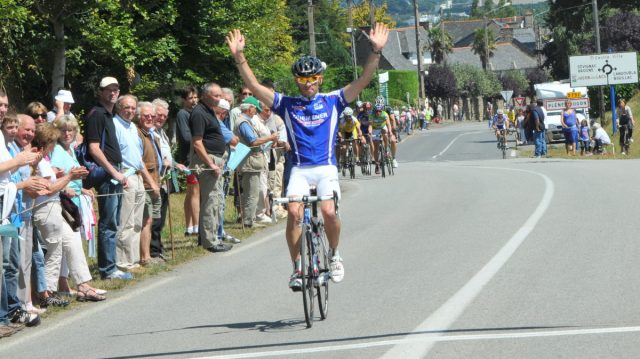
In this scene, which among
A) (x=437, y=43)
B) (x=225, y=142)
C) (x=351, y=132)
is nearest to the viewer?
(x=225, y=142)

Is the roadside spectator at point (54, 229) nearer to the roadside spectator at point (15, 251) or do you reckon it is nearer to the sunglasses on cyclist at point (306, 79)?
the roadside spectator at point (15, 251)

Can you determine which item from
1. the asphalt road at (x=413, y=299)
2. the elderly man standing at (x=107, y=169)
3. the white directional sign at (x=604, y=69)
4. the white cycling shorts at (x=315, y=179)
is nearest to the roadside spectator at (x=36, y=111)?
the elderly man standing at (x=107, y=169)

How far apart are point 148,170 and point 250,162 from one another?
425cm

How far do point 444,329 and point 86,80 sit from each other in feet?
87.2

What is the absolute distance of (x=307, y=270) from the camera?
9.65 metres

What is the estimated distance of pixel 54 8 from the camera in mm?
28828

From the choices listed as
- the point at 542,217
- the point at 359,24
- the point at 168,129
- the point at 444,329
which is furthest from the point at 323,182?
the point at 359,24

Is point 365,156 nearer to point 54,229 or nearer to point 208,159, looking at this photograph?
point 208,159

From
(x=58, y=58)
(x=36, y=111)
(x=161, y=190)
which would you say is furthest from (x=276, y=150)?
(x=58, y=58)

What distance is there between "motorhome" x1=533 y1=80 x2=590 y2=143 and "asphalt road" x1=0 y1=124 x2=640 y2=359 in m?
36.9

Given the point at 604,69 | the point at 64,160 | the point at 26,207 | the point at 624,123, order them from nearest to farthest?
1. the point at 26,207
2. the point at 64,160
3. the point at 624,123
4. the point at 604,69

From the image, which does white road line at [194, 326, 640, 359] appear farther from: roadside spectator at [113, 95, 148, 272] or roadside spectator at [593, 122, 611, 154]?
roadside spectator at [593, 122, 611, 154]

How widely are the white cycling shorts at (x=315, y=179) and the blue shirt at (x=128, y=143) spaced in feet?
13.4

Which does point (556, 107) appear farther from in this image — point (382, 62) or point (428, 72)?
point (382, 62)
